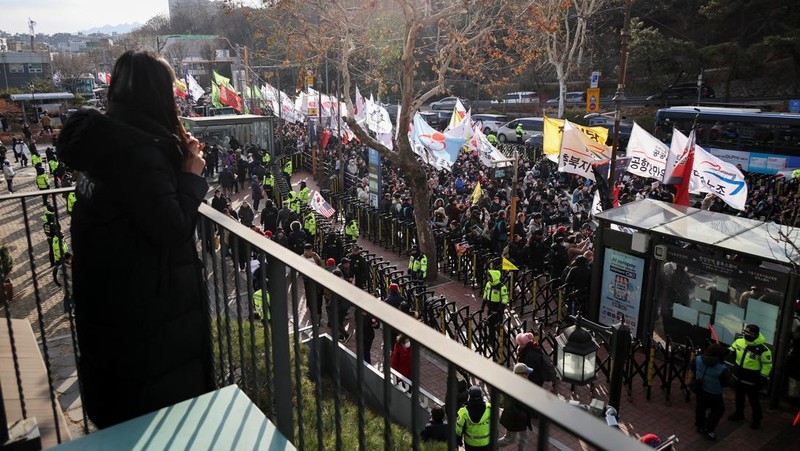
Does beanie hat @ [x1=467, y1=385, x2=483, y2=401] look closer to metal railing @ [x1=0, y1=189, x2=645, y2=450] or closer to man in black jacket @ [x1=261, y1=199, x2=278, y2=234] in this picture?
metal railing @ [x1=0, y1=189, x2=645, y2=450]

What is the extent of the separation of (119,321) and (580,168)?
14.2 m

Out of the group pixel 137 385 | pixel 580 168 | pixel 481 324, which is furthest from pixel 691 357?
pixel 137 385

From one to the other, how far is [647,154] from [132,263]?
1489cm

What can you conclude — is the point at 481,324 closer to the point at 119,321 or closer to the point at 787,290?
the point at 787,290

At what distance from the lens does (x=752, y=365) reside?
28.0 ft

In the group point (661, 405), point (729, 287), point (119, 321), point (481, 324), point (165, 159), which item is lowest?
point (661, 405)

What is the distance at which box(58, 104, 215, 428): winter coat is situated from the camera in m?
2.14

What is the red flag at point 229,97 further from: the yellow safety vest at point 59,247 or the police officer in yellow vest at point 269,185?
the yellow safety vest at point 59,247

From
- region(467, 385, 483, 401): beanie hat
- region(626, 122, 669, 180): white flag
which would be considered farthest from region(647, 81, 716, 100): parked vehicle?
region(467, 385, 483, 401): beanie hat

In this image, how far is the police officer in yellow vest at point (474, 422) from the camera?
5.56 meters

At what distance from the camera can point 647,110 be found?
131ft

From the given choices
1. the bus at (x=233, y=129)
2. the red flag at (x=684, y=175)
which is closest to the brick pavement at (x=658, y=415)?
the red flag at (x=684, y=175)

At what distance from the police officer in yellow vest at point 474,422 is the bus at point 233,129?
2691 cm

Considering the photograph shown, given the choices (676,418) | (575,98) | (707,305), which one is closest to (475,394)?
(676,418)
